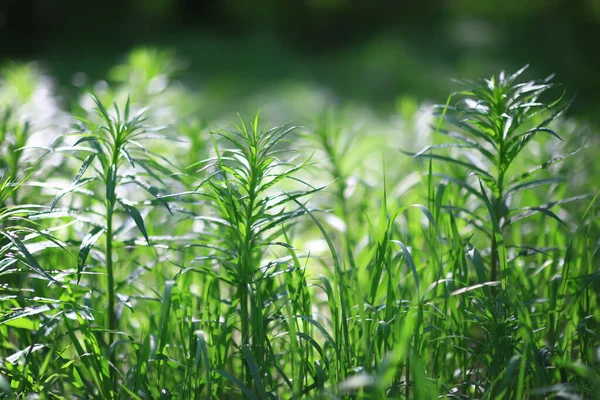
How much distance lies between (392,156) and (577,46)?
5.11 metres

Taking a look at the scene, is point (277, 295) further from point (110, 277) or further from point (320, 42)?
point (320, 42)

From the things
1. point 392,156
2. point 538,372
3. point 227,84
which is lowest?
point 538,372

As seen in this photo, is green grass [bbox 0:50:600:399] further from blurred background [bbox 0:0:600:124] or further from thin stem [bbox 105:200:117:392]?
blurred background [bbox 0:0:600:124]

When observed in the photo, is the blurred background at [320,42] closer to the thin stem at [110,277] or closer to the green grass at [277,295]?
the green grass at [277,295]

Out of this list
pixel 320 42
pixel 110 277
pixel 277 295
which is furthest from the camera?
pixel 320 42

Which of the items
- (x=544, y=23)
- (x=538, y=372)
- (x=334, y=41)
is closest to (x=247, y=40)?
(x=334, y=41)

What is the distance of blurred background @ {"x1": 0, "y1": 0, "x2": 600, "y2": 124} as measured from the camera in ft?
18.2

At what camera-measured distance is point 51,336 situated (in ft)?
4.83

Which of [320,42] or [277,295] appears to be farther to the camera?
[320,42]

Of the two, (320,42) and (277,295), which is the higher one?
(320,42)

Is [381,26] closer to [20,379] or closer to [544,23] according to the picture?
[544,23]

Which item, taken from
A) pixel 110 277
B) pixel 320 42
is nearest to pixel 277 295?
pixel 110 277

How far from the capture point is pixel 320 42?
25.2ft

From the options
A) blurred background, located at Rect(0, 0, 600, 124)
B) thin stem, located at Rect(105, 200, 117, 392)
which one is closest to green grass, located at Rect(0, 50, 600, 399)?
thin stem, located at Rect(105, 200, 117, 392)
